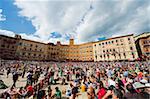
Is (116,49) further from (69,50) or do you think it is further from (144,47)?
(69,50)

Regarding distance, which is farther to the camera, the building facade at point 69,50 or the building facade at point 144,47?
the building facade at point 69,50

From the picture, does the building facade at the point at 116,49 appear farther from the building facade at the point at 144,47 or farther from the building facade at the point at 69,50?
the building facade at the point at 144,47

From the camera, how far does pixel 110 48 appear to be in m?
69.9

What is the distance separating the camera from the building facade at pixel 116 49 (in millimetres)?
63219

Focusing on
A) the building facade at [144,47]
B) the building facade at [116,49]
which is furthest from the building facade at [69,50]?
the building facade at [144,47]

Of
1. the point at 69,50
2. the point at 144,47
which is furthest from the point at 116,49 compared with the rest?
the point at 69,50

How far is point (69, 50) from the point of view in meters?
86.4

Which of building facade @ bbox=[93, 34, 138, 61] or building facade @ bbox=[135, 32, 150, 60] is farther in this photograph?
building facade @ bbox=[93, 34, 138, 61]

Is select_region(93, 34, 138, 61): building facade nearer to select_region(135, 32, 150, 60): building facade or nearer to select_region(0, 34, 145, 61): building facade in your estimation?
select_region(0, 34, 145, 61): building facade

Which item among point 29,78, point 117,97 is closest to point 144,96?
point 117,97

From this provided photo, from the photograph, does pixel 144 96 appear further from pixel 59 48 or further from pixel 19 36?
pixel 59 48

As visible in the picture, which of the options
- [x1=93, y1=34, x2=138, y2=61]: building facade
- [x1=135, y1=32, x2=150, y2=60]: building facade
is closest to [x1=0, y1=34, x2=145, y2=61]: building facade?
[x1=93, y1=34, x2=138, y2=61]: building facade

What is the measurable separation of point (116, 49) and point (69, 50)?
1242 inches

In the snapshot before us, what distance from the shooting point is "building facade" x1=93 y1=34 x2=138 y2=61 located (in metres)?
63.2
